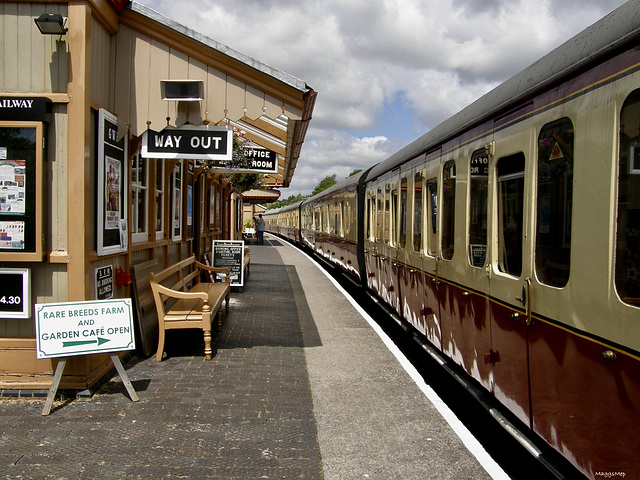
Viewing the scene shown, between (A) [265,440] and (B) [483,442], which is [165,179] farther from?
(B) [483,442]

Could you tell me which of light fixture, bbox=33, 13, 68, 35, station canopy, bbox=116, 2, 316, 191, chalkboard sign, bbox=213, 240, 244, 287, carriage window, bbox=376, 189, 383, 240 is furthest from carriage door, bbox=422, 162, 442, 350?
chalkboard sign, bbox=213, 240, 244, 287

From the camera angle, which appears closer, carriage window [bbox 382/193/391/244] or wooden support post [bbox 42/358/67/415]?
wooden support post [bbox 42/358/67/415]

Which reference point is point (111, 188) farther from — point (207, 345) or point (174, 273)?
point (174, 273)

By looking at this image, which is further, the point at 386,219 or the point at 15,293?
the point at 386,219

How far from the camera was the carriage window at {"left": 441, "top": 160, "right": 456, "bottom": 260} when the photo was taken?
551 cm

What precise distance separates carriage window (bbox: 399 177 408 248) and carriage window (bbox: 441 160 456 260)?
191 cm

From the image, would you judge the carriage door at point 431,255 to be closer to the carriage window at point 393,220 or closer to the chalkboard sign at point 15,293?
the carriage window at point 393,220

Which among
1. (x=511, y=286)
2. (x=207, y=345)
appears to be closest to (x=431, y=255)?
(x=511, y=286)

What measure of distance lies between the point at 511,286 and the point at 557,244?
673mm

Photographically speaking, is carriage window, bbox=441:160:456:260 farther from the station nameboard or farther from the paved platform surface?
the station nameboard

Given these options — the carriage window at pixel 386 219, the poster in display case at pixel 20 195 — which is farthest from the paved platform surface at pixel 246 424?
the carriage window at pixel 386 219

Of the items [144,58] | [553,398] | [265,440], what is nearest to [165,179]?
[144,58]

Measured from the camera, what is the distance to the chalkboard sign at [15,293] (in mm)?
4973

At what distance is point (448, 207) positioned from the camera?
5.67 metres
